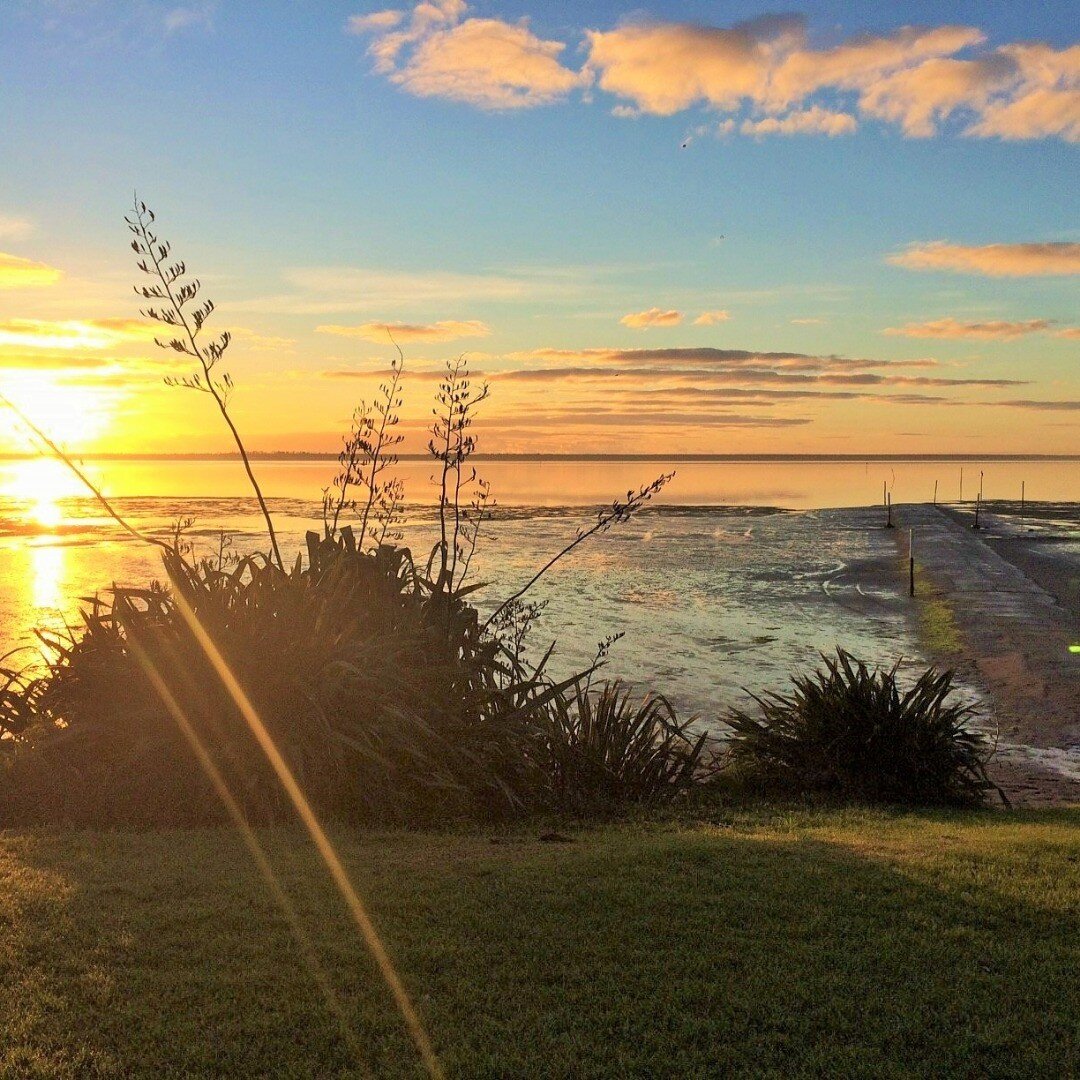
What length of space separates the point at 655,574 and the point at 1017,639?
1242 cm

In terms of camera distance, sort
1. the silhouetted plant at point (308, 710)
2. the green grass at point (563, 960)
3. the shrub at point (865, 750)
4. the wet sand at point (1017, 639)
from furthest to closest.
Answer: the wet sand at point (1017, 639)
the shrub at point (865, 750)
the silhouetted plant at point (308, 710)
the green grass at point (563, 960)

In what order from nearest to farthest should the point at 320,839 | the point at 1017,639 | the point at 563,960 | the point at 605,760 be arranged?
the point at 563,960 < the point at 320,839 < the point at 605,760 < the point at 1017,639

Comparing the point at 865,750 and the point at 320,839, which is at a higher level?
the point at 865,750

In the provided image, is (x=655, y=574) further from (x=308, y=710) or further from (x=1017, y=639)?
(x=308, y=710)

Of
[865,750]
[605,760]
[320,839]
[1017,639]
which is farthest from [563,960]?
[1017,639]

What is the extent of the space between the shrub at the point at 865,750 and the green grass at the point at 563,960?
122 inches

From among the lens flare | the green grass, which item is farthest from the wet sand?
the lens flare

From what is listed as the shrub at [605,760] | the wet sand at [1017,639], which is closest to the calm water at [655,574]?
the wet sand at [1017,639]

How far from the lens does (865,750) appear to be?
420 inches

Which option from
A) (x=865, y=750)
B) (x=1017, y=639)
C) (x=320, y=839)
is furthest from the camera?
(x=1017, y=639)

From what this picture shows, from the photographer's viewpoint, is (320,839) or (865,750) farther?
(865,750)

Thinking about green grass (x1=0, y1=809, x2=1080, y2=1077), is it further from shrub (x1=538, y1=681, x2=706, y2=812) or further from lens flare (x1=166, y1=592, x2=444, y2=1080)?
shrub (x1=538, y1=681, x2=706, y2=812)

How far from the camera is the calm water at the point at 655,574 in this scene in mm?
20641

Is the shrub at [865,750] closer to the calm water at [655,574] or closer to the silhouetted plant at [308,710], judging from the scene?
the silhouetted plant at [308,710]
